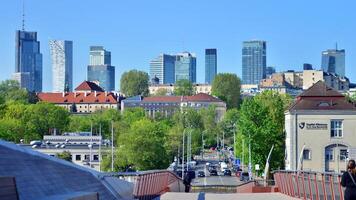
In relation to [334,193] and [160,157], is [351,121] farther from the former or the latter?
[334,193]

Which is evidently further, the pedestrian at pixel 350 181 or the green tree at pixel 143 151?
the green tree at pixel 143 151

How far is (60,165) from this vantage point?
26641 mm

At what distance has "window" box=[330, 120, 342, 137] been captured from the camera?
78.4m

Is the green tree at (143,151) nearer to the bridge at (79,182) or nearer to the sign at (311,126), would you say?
the sign at (311,126)

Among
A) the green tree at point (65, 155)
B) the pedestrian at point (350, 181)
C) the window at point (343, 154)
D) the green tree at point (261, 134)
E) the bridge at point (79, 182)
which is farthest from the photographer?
the green tree at point (65, 155)

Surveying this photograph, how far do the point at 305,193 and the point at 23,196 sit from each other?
13461 mm

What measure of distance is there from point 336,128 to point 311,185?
167ft

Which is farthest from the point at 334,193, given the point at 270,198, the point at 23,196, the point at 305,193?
the point at 270,198

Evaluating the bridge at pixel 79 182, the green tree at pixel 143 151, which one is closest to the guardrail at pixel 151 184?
the bridge at pixel 79 182

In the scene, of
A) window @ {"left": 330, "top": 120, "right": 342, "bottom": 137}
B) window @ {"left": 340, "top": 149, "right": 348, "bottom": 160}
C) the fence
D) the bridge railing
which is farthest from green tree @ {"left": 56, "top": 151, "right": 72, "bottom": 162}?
the bridge railing

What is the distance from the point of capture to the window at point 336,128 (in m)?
78.4

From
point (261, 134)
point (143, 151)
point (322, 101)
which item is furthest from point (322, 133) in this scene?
point (143, 151)

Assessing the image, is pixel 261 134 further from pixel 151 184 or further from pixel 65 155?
pixel 151 184

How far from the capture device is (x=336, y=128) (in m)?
78.8
